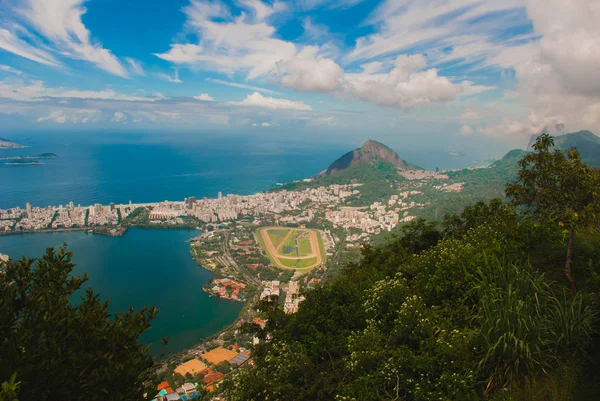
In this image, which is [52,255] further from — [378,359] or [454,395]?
[454,395]

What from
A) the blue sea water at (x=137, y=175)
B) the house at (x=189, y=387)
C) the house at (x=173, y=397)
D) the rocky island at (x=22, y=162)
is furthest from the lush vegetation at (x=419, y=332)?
the rocky island at (x=22, y=162)

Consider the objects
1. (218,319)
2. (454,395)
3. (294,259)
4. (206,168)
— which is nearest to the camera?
(454,395)

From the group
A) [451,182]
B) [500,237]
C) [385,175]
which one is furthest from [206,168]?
[500,237]

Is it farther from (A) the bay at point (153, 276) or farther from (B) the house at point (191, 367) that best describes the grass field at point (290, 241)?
(B) the house at point (191, 367)

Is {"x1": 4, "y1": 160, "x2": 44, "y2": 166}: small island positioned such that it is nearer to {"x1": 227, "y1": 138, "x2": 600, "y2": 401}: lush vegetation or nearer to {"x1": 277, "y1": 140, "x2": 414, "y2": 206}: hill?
{"x1": 277, "y1": 140, "x2": 414, "y2": 206}: hill

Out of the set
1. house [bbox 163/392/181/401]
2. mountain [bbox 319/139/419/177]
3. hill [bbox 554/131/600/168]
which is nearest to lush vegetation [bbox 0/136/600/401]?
house [bbox 163/392/181/401]

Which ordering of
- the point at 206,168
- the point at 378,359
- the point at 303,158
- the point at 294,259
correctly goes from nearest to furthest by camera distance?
1. the point at 378,359
2. the point at 294,259
3. the point at 206,168
4. the point at 303,158

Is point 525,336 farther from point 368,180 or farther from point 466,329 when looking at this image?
point 368,180

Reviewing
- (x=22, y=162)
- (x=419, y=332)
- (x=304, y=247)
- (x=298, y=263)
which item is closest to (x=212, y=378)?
(x=419, y=332)
